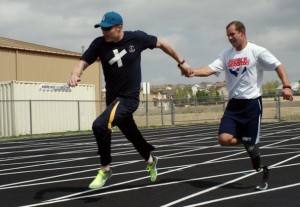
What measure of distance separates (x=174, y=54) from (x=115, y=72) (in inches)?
33.1

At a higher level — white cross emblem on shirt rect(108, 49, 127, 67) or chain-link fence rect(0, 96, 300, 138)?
white cross emblem on shirt rect(108, 49, 127, 67)

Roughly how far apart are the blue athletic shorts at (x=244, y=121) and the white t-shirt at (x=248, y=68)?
0.28 ft

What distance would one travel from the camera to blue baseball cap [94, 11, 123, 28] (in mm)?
5645

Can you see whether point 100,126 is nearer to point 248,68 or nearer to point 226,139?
point 226,139

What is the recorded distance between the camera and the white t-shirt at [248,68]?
583 centimetres

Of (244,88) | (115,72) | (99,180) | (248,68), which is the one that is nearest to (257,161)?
(244,88)

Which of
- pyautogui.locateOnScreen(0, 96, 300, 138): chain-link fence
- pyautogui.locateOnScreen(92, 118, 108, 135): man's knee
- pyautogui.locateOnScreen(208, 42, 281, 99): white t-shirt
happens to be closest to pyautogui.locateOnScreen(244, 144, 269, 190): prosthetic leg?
pyautogui.locateOnScreen(208, 42, 281, 99): white t-shirt

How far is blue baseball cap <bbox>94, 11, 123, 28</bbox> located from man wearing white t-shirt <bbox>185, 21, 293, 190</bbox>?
1313 mm

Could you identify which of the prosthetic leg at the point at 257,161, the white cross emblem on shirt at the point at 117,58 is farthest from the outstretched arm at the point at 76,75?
the prosthetic leg at the point at 257,161

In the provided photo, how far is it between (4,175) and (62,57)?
26.3 m

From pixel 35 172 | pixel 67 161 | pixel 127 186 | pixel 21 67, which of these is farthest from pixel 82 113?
pixel 127 186

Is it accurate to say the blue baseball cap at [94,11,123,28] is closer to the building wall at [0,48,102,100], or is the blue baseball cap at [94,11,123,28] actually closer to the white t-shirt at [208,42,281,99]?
the white t-shirt at [208,42,281,99]

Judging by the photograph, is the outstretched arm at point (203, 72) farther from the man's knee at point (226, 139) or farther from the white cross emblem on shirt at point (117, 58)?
the white cross emblem on shirt at point (117, 58)

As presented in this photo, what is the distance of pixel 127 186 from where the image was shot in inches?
245
